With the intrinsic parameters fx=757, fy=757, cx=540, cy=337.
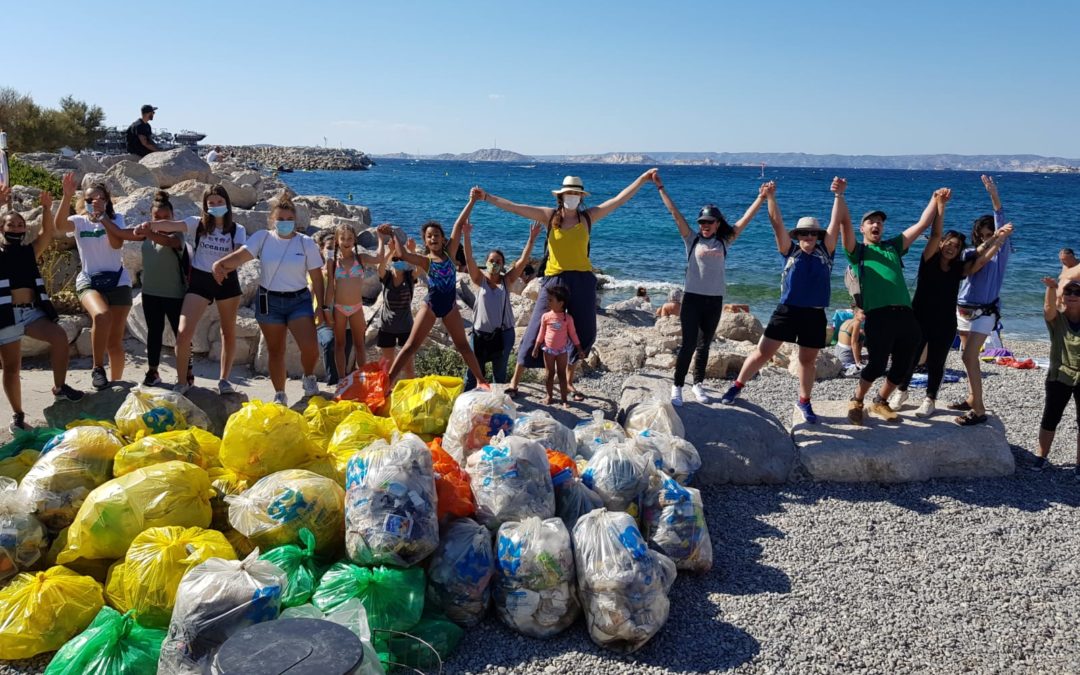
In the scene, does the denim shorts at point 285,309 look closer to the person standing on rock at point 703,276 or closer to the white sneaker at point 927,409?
the person standing on rock at point 703,276

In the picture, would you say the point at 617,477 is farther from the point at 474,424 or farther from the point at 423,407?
the point at 423,407

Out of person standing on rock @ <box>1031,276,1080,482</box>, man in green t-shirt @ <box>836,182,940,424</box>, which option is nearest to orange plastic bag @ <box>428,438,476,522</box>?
man in green t-shirt @ <box>836,182,940,424</box>

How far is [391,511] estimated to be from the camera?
3.96 m

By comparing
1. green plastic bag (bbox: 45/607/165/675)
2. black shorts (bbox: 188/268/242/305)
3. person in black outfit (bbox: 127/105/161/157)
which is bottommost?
green plastic bag (bbox: 45/607/165/675)

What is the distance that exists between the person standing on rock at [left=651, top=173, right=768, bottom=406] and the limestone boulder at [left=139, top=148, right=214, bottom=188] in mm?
11611

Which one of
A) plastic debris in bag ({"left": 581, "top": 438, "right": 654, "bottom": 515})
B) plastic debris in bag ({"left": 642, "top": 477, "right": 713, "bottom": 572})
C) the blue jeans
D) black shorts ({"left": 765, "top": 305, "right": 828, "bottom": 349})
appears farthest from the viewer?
the blue jeans

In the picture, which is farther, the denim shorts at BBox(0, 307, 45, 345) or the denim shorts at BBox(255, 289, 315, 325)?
the denim shorts at BBox(255, 289, 315, 325)

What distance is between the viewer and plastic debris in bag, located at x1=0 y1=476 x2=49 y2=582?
4.12 metres

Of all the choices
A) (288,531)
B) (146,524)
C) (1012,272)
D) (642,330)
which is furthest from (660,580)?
(1012,272)

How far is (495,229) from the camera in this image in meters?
33.4

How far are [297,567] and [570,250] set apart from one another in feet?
11.3

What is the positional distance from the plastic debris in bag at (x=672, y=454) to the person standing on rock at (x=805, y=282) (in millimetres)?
1199

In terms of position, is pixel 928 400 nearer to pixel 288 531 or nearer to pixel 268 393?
pixel 288 531

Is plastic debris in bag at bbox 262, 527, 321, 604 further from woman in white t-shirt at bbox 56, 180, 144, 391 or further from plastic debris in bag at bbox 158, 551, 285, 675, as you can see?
woman in white t-shirt at bbox 56, 180, 144, 391
